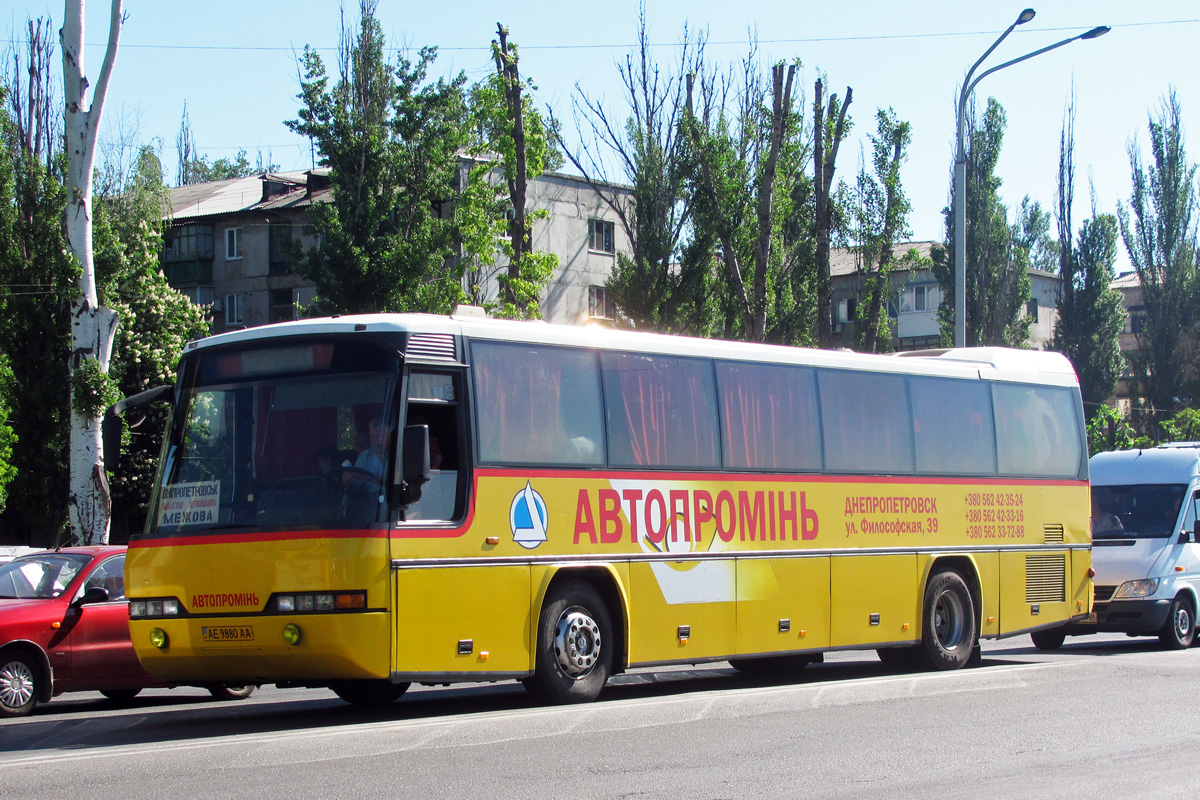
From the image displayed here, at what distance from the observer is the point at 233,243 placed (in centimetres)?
5419

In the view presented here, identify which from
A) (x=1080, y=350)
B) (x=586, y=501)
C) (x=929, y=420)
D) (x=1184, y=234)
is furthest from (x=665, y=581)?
(x=1184, y=234)

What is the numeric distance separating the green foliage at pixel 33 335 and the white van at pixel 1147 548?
23605mm

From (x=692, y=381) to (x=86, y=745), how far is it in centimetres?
607

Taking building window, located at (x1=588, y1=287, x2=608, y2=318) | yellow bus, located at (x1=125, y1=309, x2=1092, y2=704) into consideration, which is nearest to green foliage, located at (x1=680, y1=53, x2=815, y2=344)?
building window, located at (x1=588, y1=287, x2=608, y2=318)

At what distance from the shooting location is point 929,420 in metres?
15.3

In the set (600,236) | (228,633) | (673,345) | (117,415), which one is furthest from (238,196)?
(228,633)

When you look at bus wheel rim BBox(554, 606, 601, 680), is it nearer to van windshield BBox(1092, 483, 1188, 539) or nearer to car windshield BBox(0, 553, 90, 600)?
car windshield BBox(0, 553, 90, 600)

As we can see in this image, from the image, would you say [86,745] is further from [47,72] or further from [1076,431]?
[47,72]

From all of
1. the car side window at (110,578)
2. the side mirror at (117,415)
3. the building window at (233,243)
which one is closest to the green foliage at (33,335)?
the building window at (233,243)

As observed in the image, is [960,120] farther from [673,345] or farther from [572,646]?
[572,646]

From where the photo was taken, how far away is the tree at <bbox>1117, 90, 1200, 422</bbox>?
203ft

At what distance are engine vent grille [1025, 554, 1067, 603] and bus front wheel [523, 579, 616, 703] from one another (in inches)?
272

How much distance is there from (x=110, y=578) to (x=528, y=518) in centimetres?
481

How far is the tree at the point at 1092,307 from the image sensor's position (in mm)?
60188
